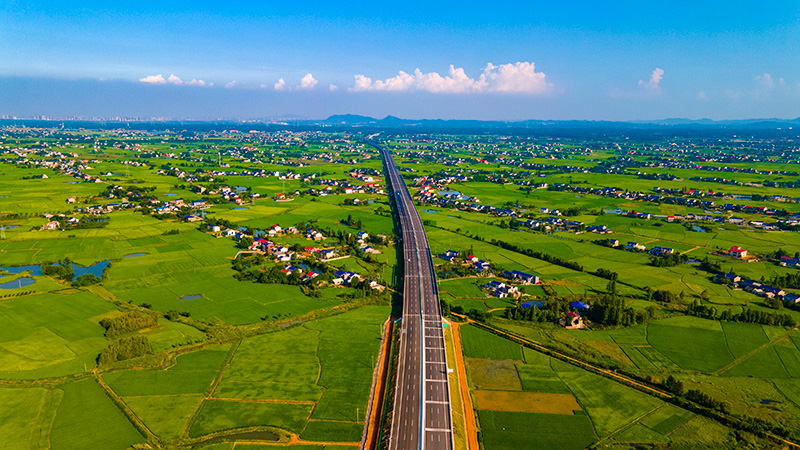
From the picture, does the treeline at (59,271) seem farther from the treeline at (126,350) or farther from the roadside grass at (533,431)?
the roadside grass at (533,431)

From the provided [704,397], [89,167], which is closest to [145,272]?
[704,397]

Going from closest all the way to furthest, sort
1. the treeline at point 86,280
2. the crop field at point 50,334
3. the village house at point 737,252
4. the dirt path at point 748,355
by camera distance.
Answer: the crop field at point 50,334 < the dirt path at point 748,355 < the treeline at point 86,280 < the village house at point 737,252

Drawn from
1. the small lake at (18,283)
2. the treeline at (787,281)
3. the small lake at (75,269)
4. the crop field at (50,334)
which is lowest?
the crop field at (50,334)

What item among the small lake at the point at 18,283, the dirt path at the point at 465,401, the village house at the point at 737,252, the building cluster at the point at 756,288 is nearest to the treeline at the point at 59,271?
the small lake at the point at 18,283

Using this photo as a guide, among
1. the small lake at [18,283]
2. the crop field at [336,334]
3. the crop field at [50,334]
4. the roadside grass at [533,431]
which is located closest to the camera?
the roadside grass at [533,431]

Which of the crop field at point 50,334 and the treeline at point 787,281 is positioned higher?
the treeline at point 787,281

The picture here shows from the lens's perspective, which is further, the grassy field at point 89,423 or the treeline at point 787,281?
the treeline at point 787,281

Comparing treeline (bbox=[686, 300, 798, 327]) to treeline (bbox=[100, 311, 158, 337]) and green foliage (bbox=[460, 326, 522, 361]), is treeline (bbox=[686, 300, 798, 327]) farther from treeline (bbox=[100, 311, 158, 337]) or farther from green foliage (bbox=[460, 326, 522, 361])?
treeline (bbox=[100, 311, 158, 337])
